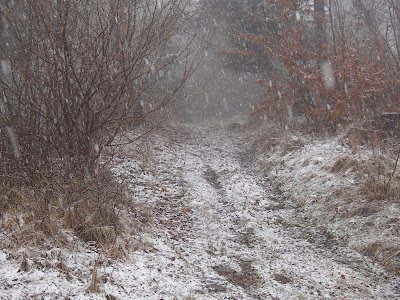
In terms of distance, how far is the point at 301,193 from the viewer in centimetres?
757

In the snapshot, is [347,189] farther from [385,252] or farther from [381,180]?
[385,252]

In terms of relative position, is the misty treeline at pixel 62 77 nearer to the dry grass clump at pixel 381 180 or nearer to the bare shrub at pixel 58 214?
the bare shrub at pixel 58 214

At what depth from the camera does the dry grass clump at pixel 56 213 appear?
14.3 feet

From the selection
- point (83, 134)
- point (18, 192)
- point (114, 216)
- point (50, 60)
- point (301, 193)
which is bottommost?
point (301, 193)

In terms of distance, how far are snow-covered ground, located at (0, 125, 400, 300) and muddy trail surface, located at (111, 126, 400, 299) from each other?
1 centimetres

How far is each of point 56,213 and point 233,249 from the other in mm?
2769

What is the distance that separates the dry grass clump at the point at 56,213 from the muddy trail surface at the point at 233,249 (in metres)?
0.71

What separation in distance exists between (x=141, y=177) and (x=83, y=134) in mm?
2916

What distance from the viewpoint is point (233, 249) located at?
5496 mm

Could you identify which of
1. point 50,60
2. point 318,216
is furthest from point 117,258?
point 318,216

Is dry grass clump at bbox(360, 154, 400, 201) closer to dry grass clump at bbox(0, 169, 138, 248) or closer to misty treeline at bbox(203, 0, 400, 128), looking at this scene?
misty treeline at bbox(203, 0, 400, 128)

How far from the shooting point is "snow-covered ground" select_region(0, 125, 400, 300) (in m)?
3.82

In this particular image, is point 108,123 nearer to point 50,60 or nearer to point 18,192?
point 50,60

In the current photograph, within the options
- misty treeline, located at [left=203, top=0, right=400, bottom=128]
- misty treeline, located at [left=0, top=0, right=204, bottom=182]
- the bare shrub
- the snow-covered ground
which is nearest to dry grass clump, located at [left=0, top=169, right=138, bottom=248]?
the bare shrub
